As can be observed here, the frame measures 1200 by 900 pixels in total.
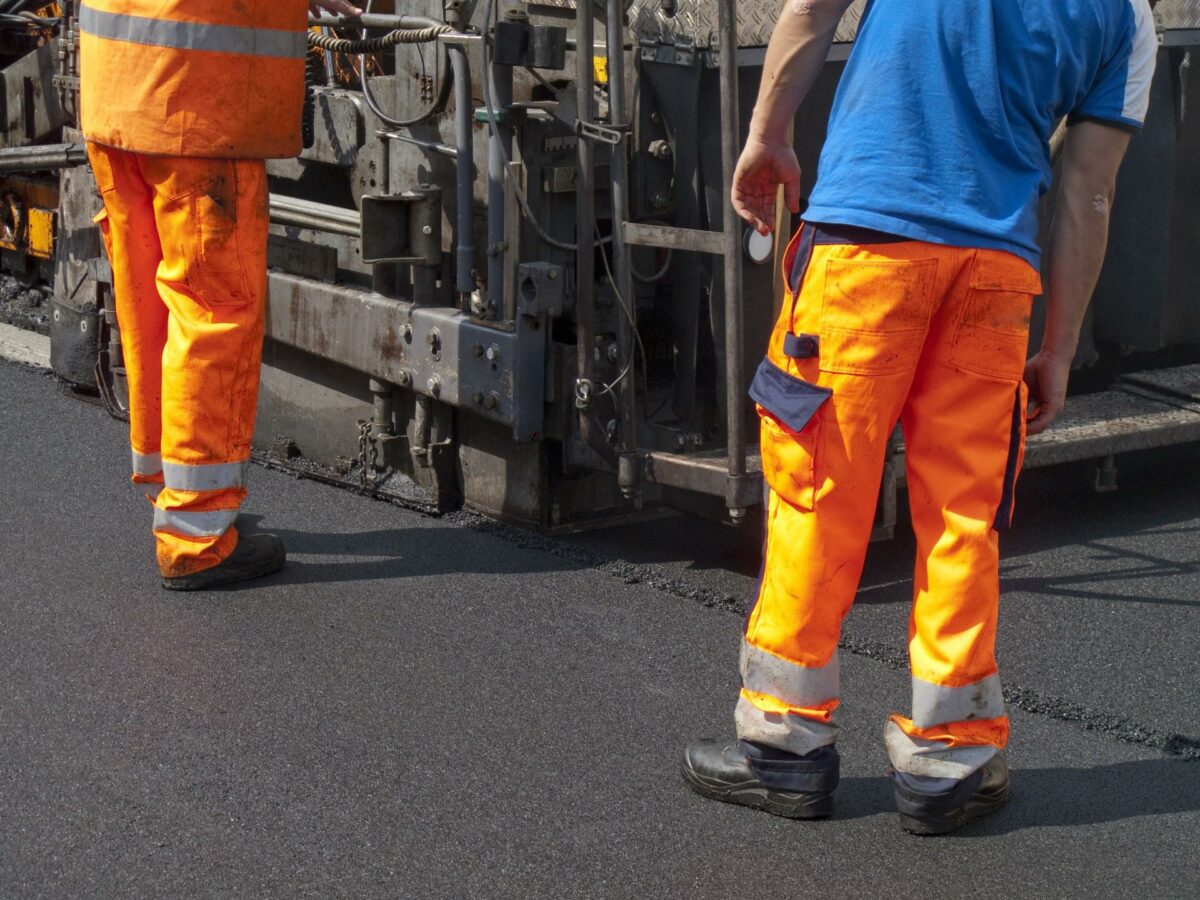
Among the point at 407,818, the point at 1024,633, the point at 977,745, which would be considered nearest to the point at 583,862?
the point at 407,818

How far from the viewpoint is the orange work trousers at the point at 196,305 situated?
13.2 feet

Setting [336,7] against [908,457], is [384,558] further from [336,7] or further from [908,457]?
[908,457]

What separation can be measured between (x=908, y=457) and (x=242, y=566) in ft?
6.39

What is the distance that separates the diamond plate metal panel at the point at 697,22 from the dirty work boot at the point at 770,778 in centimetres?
189

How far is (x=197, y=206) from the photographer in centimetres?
401

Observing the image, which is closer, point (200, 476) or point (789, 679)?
point (789, 679)

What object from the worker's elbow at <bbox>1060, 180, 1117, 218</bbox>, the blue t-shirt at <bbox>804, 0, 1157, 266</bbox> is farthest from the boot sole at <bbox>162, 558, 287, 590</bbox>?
the worker's elbow at <bbox>1060, 180, 1117, 218</bbox>

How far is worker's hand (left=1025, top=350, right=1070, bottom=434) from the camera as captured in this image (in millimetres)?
2965

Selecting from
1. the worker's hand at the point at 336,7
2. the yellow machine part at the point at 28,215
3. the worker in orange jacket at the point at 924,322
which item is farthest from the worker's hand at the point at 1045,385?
the yellow machine part at the point at 28,215

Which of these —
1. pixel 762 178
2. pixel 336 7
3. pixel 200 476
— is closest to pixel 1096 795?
pixel 762 178

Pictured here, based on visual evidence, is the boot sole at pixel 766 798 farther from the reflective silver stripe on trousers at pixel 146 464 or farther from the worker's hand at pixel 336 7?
the worker's hand at pixel 336 7

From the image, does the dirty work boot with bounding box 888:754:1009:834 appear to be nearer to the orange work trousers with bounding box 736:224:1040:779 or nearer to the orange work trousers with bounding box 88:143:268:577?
the orange work trousers with bounding box 736:224:1040:779

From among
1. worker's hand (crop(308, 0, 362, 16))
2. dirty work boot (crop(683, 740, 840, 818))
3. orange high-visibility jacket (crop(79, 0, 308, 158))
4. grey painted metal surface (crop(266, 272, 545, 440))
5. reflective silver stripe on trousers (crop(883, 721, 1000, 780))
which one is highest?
worker's hand (crop(308, 0, 362, 16))

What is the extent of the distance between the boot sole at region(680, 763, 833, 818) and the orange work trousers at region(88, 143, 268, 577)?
5.29 ft
